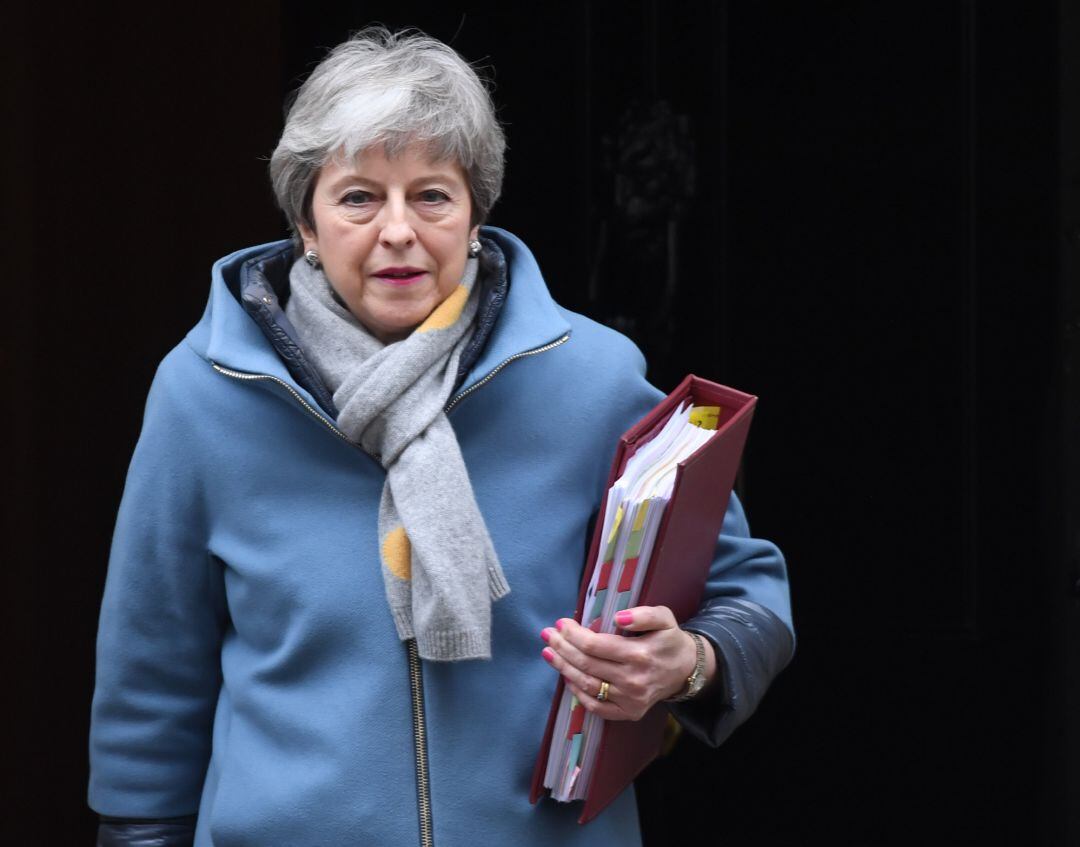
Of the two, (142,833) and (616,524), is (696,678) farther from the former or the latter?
(142,833)

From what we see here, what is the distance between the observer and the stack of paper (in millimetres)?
1639

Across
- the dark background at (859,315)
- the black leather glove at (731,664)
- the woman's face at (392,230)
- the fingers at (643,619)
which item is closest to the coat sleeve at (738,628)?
the black leather glove at (731,664)

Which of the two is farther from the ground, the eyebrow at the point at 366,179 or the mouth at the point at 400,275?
the eyebrow at the point at 366,179

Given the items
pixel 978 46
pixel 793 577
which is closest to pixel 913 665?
pixel 793 577

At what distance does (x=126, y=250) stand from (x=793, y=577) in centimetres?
163

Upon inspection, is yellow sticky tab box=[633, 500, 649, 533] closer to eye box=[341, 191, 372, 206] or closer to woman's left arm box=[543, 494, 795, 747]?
woman's left arm box=[543, 494, 795, 747]

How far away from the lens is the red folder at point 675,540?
1.67 metres

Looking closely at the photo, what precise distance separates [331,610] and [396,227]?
43cm

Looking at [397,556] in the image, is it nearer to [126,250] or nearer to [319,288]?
[319,288]

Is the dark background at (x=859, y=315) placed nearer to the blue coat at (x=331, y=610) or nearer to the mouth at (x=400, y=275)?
the blue coat at (x=331, y=610)

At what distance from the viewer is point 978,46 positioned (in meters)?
2.86

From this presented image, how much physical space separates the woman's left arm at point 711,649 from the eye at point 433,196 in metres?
0.50

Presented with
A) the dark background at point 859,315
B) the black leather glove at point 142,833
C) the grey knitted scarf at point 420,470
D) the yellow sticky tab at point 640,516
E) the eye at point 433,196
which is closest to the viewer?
the yellow sticky tab at point 640,516


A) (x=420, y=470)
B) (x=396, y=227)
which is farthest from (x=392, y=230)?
(x=420, y=470)
